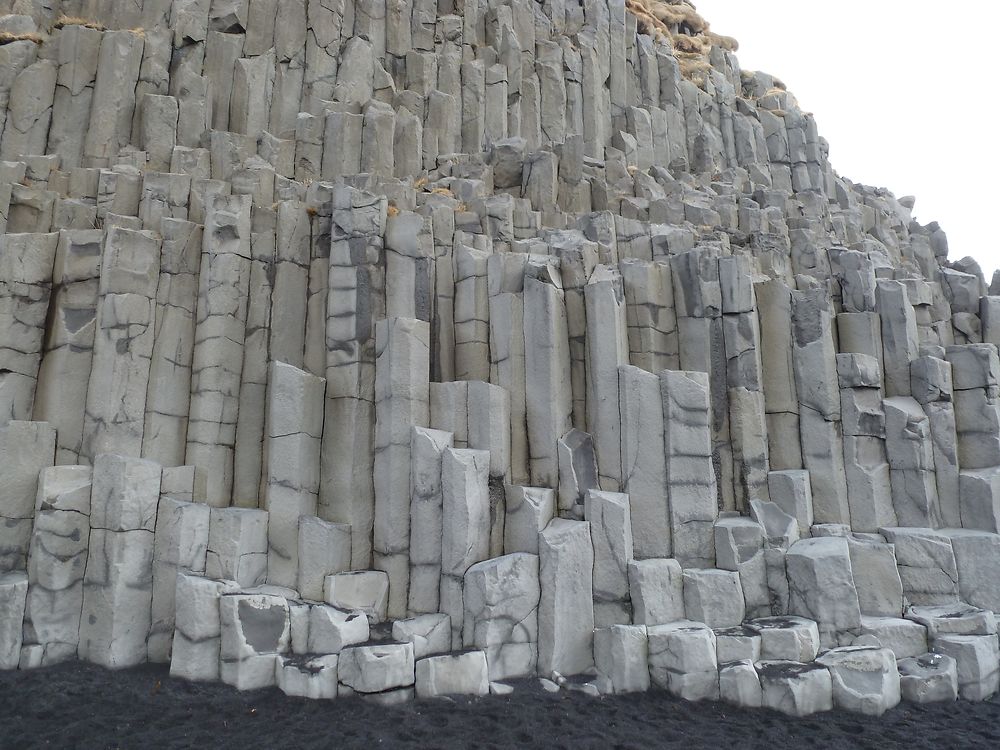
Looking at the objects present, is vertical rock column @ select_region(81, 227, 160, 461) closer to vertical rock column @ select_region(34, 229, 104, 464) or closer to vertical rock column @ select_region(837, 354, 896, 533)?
vertical rock column @ select_region(34, 229, 104, 464)

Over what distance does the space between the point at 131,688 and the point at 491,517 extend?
4.10m

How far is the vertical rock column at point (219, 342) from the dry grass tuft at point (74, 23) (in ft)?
31.2

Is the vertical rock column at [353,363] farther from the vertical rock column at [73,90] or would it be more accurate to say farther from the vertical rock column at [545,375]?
the vertical rock column at [73,90]

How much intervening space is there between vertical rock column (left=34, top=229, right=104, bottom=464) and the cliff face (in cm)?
4

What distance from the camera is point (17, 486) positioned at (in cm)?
824

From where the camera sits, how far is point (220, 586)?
25.0 ft

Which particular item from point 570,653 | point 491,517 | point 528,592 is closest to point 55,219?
point 491,517

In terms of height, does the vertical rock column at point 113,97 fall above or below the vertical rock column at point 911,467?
above

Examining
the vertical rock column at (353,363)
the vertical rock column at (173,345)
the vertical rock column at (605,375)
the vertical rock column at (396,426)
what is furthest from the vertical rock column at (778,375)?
the vertical rock column at (173,345)

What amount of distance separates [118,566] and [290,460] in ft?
6.95

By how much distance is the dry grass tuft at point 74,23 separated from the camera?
624 inches

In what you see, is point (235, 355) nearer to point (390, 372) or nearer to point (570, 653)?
point (390, 372)

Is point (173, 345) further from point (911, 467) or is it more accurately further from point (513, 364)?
point (911, 467)

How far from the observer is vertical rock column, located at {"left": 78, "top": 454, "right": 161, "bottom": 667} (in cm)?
770
